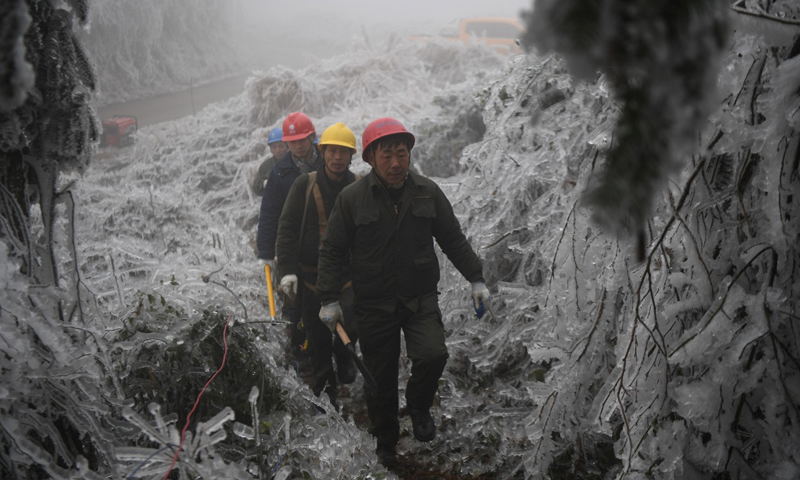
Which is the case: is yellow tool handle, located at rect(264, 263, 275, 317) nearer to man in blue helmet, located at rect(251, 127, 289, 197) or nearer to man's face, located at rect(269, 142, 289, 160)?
man in blue helmet, located at rect(251, 127, 289, 197)

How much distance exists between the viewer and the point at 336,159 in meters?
3.60

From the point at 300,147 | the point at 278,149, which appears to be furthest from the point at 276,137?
the point at 300,147

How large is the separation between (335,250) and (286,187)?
133cm

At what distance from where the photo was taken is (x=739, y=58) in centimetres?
143

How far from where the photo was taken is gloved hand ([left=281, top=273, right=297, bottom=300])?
12.1ft

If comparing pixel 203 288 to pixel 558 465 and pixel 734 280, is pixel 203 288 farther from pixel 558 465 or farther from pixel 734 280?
pixel 734 280

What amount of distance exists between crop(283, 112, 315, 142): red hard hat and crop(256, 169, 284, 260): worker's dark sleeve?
1.28ft

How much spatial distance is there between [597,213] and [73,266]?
197 centimetres

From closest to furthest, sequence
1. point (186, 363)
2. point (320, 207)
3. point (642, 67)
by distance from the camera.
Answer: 1. point (642, 67)
2. point (186, 363)
3. point (320, 207)

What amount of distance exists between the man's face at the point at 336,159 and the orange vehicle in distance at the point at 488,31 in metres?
8.91

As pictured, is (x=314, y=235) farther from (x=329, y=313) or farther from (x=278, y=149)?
(x=278, y=149)

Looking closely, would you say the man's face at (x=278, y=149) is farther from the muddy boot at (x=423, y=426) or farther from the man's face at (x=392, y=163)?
the muddy boot at (x=423, y=426)

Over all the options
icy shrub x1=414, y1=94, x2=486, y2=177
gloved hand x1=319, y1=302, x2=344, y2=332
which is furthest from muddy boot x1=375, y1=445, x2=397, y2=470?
icy shrub x1=414, y1=94, x2=486, y2=177

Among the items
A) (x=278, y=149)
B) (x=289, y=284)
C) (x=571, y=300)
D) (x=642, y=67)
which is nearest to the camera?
(x=642, y=67)
